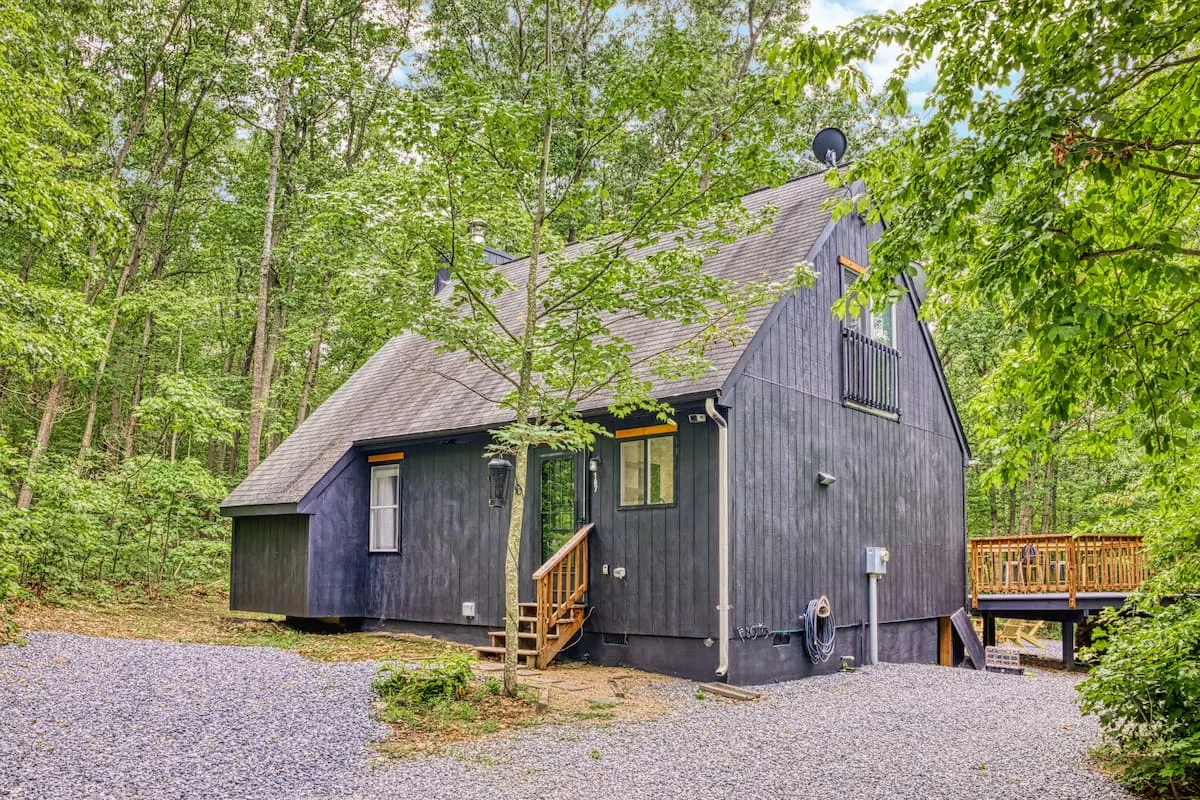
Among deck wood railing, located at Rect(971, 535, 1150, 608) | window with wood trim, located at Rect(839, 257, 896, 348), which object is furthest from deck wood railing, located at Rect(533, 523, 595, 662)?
deck wood railing, located at Rect(971, 535, 1150, 608)

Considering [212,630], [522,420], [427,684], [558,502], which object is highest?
[522,420]

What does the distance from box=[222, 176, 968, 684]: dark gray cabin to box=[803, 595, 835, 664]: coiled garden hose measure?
0.32 feet

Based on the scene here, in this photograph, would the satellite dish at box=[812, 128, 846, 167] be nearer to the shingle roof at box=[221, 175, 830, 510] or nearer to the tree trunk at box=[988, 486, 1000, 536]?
the shingle roof at box=[221, 175, 830, 510]

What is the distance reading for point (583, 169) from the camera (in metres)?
8.23

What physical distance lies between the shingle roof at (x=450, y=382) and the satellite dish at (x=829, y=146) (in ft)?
1.12

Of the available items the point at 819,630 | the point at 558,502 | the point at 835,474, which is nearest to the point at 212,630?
the point at 558,502

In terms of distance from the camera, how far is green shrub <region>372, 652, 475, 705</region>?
704cm

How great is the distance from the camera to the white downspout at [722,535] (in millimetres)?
A: 8875

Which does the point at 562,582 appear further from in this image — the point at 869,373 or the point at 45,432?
the point at 45,432

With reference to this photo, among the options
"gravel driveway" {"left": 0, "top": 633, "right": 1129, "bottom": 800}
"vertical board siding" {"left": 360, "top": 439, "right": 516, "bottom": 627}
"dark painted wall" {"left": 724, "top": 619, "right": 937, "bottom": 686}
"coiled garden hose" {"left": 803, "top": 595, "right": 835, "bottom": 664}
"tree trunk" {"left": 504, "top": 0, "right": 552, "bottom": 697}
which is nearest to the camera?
"gravel driveway" {"left": 0, "top": 633, "right": 1129, "bottom": 800}

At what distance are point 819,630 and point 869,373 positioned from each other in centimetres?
351

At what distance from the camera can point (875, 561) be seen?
11258 mm

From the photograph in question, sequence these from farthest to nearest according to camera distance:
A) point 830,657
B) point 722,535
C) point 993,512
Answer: point 993,512 < point 830,657 < point 722,535

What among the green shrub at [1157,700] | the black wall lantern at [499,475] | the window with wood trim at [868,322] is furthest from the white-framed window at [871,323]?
the green shrub at [1157,700]
